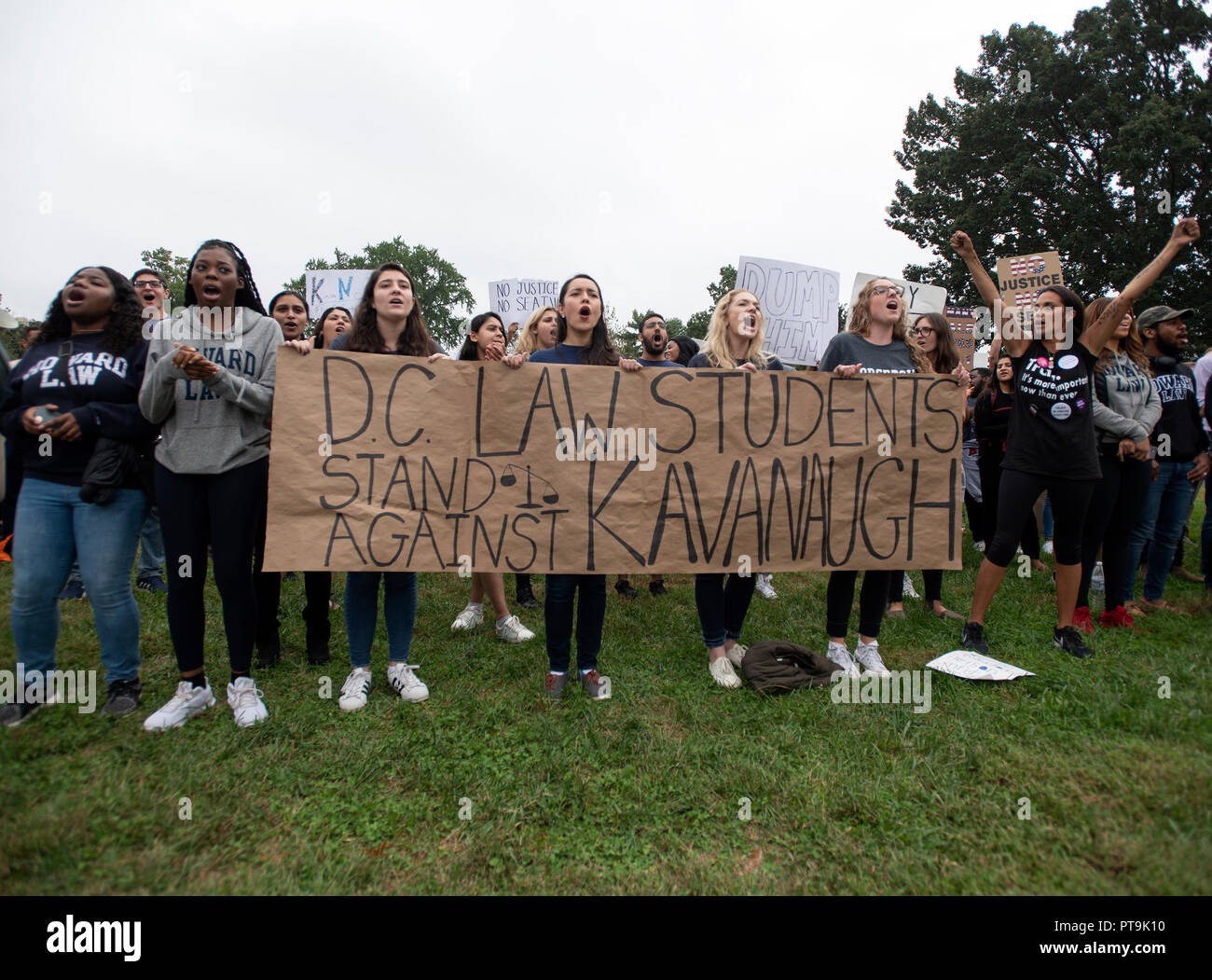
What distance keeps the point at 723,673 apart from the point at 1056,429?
2.56 meters

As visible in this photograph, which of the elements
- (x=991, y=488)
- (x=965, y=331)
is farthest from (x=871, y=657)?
(x=965, y=331)

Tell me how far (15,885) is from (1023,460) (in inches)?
203

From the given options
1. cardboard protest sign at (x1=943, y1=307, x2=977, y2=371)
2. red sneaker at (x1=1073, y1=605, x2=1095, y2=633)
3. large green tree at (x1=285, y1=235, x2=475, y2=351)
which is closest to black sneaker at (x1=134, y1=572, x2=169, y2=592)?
red sneaker at (x1=1073, y1=605, x2=1095, y2=633)

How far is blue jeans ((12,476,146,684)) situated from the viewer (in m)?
3.08

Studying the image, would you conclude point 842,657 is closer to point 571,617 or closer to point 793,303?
point 571,617

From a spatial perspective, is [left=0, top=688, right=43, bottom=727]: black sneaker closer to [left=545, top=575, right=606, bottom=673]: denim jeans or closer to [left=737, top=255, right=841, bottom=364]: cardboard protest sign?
[left=545, top=575, right=606, bottom=673]: denim jeans

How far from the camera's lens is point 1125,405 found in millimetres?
4664

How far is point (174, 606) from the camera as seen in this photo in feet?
10.6

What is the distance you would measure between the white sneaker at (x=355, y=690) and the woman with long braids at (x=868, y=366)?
2.71 m

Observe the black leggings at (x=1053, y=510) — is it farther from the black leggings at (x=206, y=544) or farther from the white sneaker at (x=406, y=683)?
the black leggings at (x=206, y=544)

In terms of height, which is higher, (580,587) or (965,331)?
(965,331)

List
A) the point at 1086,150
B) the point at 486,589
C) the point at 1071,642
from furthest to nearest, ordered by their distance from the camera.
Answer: the point at 1086,150
the point at 486,589
the point at 1071,642
